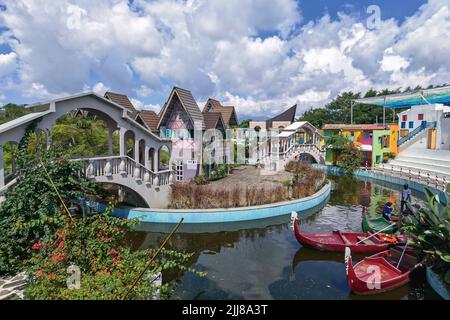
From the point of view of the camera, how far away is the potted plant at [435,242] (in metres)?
7.41

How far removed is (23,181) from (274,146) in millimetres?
21372

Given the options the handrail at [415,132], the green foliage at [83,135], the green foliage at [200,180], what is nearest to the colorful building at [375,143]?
the handrail at [415,132]

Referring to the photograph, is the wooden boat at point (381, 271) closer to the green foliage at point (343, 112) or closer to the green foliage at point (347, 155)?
the green foliage at point (347, 155)

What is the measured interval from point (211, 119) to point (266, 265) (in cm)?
1285

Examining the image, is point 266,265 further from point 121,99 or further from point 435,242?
point 121,99

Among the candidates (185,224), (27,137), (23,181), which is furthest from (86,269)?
(185,224)

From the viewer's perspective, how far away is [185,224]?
13.0 m

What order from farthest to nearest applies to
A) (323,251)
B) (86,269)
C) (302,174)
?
(302,174), (323,251), (86,269)

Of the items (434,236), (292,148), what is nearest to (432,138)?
(292,148)

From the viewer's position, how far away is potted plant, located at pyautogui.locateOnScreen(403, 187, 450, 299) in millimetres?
7415

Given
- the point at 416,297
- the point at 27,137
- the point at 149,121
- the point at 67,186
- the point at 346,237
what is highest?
the point at 149,121

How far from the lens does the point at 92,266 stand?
569cm

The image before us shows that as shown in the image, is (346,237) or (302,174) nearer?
(346,237)
